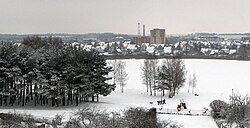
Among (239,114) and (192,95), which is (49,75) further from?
(192,95)

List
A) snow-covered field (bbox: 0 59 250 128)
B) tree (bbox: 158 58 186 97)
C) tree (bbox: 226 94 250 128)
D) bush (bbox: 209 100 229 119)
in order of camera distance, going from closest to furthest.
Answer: tree (bbox: 226 94 250 128) → snow-covered field (bbox: 0 59 250 128) → bush (bbox: 209 100 229 119) → tree (bbox: 158 58 186 97)

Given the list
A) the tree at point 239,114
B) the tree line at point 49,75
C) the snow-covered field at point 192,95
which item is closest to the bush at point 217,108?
the snow-covered field at point 192,95

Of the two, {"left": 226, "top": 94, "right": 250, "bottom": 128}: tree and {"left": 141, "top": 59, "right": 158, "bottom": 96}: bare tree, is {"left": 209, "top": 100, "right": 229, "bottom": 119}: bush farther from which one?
{"left": 141, "top": 59, "right": 158, "bottom": 96}: bare tree

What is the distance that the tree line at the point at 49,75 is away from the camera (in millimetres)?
31344

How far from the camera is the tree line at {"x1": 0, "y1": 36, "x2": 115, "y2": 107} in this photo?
31344 millimetres

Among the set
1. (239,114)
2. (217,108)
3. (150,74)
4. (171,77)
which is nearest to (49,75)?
(217,108)

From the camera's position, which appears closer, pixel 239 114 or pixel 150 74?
pixel 239 114

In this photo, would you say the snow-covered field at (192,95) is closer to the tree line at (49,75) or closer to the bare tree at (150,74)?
the bare tree at (150,74)

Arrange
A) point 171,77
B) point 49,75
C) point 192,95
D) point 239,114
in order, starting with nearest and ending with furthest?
1. point 239,114
2. point 49,75
3. point 192,95
4. point 171,77

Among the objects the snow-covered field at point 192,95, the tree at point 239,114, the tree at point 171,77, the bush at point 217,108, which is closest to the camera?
the tree at point 239,114

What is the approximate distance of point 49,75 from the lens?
32.0 metres

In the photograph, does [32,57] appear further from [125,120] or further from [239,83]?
[239,83]

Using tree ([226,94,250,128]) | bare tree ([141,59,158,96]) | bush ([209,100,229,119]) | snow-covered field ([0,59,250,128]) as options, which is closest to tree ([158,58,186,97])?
snow-covered field ([0,59,250,128])

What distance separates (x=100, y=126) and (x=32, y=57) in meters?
15.8
